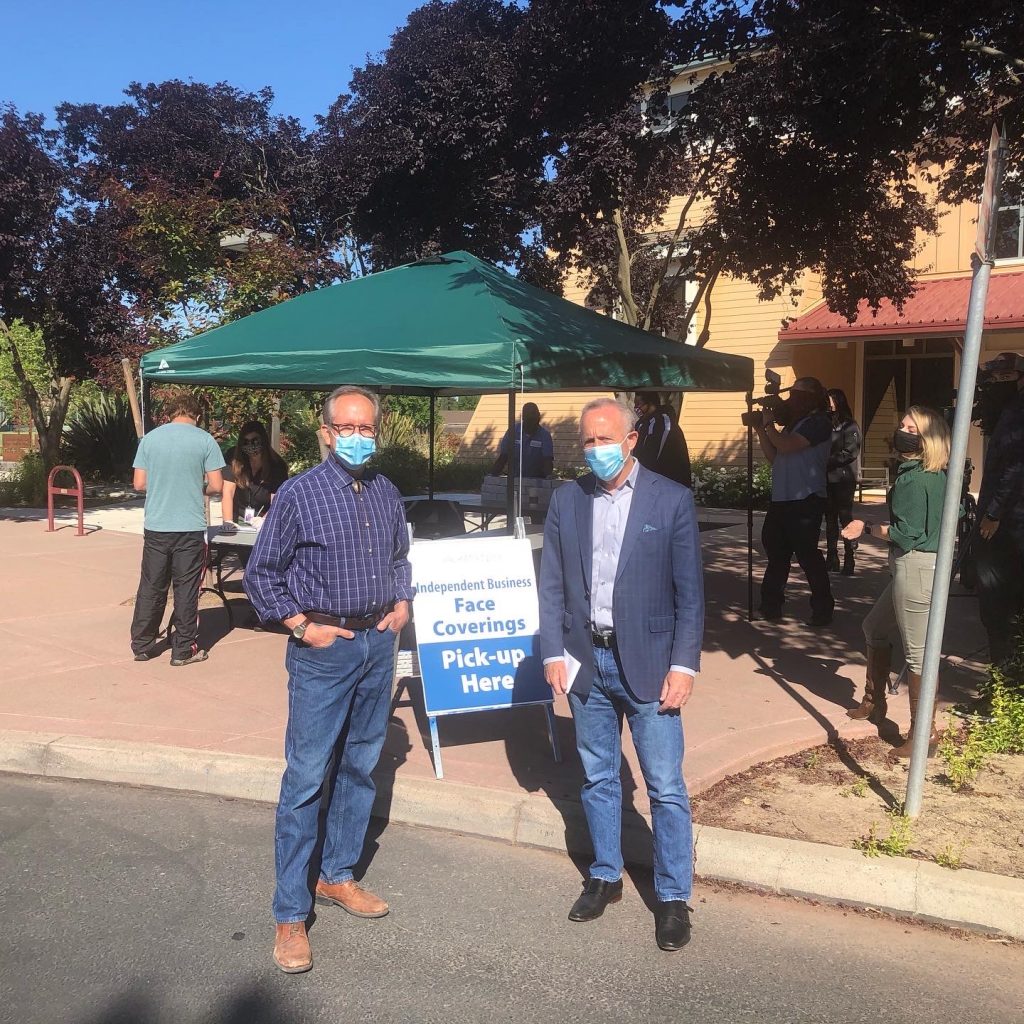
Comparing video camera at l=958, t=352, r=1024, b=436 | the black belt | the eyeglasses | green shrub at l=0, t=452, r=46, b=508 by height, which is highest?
video camera at l=958, t=352, r=1024, b=436

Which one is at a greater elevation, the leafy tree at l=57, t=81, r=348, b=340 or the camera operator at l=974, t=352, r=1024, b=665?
the leafy tree at l=57, t=81, r=348, b=340

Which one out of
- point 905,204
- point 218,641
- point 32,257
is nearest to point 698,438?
point 905,204

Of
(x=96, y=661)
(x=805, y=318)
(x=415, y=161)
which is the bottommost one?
(x=96, y=661)

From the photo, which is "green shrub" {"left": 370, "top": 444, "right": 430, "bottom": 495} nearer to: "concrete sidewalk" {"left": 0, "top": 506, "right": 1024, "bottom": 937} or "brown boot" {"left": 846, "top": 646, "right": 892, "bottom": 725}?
"concrete sidewalk" {"left": 0, "top": 506, "right": 1024, "bottom": 937}

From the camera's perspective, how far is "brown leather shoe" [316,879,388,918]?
3758mm

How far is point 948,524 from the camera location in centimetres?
413

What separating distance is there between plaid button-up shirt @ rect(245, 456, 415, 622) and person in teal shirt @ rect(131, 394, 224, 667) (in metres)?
3.76

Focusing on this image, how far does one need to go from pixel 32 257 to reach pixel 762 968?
52.5 ft

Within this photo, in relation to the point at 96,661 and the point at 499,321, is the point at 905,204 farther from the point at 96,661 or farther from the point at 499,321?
the point at 96,661

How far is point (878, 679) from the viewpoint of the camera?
5.66 meters

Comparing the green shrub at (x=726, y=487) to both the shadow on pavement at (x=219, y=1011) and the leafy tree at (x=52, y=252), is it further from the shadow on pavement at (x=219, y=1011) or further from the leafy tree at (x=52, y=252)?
the shadow on pavement at (x=219, y=1011)

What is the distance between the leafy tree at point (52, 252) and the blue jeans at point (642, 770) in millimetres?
13256

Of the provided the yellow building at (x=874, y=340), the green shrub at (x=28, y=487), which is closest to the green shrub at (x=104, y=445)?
the green shrub at (x=28, y=487)

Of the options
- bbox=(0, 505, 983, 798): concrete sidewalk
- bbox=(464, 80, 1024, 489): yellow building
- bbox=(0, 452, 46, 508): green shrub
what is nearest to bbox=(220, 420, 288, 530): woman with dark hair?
bbox=(0, 505, 983, 798): concrete sidewalk
